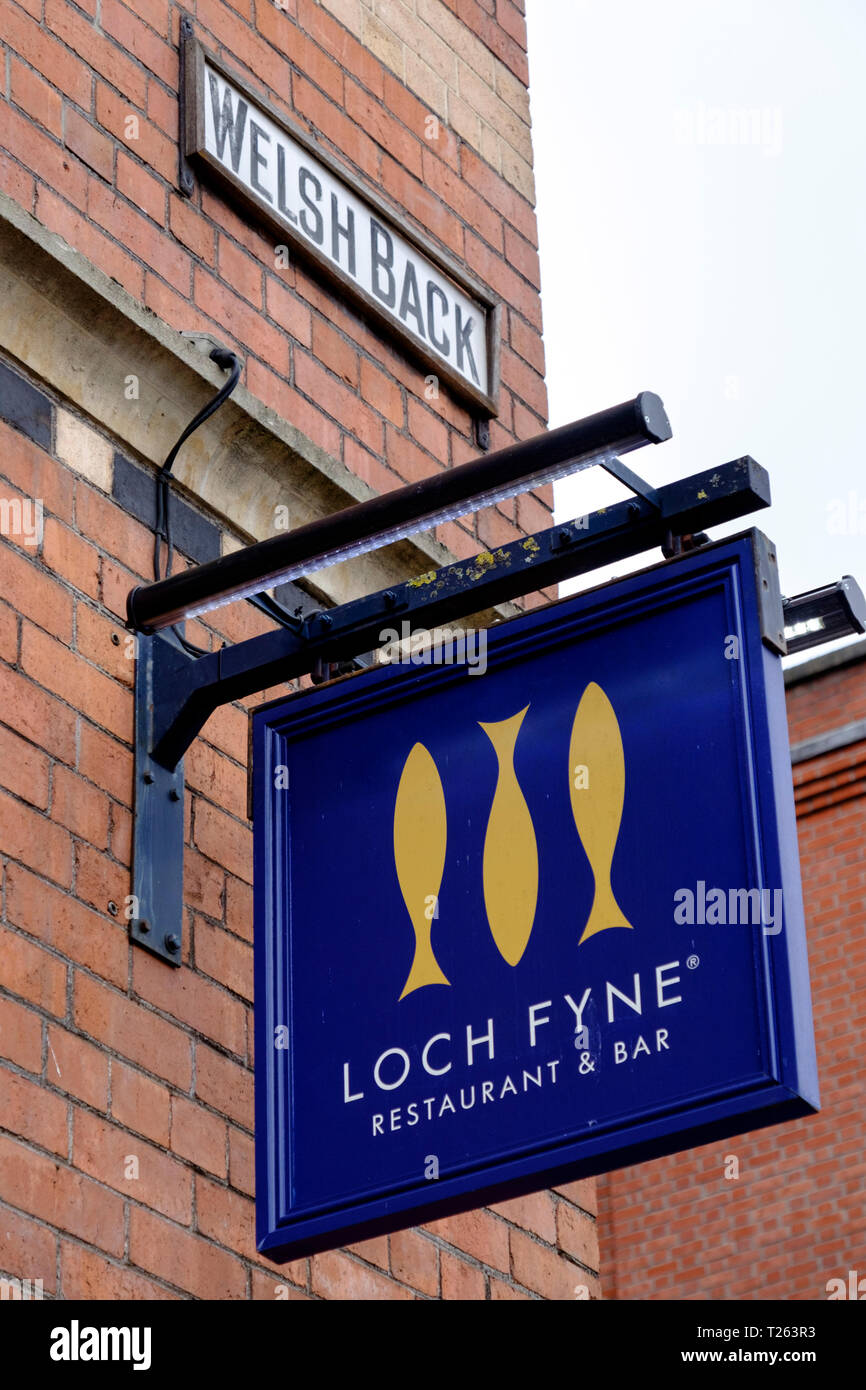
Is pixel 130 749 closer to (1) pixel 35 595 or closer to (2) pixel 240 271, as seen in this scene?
(1) pixel 35 595

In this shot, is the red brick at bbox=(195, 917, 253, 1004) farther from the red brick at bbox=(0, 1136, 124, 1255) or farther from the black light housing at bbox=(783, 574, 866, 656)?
the black light housing at bbox=(783, 574, 866, 656)

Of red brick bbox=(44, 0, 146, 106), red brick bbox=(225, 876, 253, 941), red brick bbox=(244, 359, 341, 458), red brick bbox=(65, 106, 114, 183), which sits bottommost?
red brick bbox=(225, 876, 253, 941)

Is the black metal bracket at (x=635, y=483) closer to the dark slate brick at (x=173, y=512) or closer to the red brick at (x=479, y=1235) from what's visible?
the dark slate brick at (x=173, y=512)

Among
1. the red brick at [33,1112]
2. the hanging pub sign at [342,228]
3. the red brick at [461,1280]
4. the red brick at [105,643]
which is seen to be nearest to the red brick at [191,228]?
the hanging pub sign at [342,228]

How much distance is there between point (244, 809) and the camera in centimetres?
518

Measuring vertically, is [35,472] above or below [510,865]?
above

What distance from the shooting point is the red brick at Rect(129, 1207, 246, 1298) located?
4.43 m

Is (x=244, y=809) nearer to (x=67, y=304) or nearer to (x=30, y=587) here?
(x=30, y=587)

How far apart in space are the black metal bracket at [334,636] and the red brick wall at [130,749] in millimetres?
57

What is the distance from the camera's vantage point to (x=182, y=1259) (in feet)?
14.8

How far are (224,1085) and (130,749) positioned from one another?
27.9 inches

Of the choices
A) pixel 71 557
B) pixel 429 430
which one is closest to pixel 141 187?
pixel 71 557

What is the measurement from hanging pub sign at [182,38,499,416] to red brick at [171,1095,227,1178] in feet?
7.26

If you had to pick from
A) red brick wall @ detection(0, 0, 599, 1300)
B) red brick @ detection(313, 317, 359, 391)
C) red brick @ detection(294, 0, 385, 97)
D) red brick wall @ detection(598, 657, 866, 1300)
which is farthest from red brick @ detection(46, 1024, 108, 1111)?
red brick wall @ detection(598, 657, 866, 1300)
